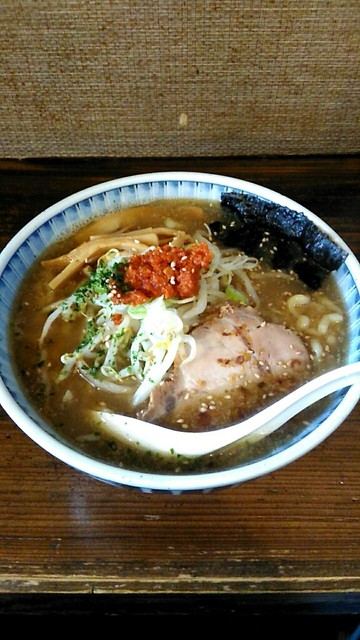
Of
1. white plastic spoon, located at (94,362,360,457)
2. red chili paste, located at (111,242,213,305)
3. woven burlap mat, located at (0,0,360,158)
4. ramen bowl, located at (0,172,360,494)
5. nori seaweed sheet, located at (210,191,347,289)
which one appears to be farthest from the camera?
woven burlap mat, located at (0,0,360,158)

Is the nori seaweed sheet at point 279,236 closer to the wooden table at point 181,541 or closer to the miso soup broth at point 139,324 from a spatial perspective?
the miso soup broth at point 139,324

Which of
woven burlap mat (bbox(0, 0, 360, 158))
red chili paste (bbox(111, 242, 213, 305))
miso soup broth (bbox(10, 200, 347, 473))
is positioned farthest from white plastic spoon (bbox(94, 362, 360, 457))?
woven burlap mat (bbox(0, 0, 360, 158))

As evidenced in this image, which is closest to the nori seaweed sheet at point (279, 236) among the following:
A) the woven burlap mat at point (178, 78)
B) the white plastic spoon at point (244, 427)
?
the white plastic spoon at point (244, 427)

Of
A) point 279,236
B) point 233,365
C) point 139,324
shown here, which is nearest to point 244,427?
point 233,365

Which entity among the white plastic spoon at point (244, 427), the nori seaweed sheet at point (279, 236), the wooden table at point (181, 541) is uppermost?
the nori seaweed sheet at point (279, 236)

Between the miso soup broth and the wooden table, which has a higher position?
the miso soup broth

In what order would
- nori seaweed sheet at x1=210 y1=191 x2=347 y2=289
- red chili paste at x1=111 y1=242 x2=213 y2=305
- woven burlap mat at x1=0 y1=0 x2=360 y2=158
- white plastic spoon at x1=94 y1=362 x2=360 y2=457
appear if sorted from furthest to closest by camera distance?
1. woven burlap mat at x1=0 y1=0 x2=360 y2=158
2. nori seaweed sheet at x1=210 y1=191 x2=347 y2=289
3. red chili paste at x1=111 y1=242 x2=213 y2=305
4. white plastic spoon at x1=94 y1=362 x2=360 y2=457

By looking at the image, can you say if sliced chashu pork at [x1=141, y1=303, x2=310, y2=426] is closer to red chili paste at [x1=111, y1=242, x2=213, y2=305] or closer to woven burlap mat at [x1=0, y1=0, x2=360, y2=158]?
red chili paste at [x1=111, y1=242, x2=213, y2=305]
